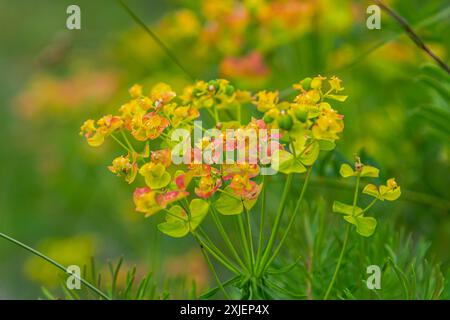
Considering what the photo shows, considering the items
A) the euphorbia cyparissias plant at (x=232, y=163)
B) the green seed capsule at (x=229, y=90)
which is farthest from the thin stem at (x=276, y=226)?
the green seed capsule at (x=229, y=90)

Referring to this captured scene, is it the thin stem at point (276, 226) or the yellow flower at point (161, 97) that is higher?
the yellow flower at point (161, 97)

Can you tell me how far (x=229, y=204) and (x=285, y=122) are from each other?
96 mm

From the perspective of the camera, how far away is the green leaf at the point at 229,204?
0.72 meters

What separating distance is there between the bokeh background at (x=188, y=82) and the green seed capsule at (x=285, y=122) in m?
0.32

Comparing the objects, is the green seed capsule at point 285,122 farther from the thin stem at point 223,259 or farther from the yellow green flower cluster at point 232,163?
the thin stem at point 223,259

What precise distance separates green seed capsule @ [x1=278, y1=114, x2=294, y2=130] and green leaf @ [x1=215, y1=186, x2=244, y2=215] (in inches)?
3.2

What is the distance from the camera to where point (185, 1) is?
153 centimetres

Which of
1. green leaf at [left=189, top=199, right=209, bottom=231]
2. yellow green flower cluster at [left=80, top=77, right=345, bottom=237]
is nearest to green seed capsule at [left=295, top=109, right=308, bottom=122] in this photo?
yellow green flower cluster at [left=80, top=77, right=345, bottom=237]

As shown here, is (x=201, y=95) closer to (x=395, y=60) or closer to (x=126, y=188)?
(x=395, y=60)

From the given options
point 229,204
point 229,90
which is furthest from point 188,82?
point 229,204

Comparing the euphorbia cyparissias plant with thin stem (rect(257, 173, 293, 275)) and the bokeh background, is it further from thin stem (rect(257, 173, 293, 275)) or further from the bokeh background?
the bokeh background

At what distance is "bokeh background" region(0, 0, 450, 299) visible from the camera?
1.22 metres

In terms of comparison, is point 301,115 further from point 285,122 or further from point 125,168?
point 125,168
